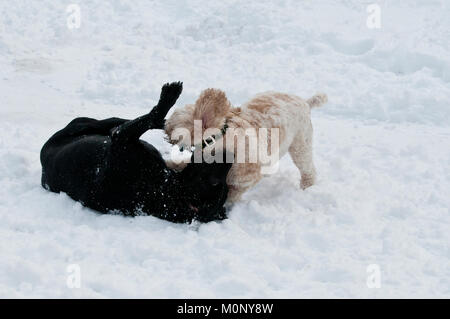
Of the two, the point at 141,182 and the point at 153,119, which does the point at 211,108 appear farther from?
the point at 141,182

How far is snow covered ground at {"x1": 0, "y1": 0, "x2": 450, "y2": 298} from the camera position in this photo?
3.17 meters

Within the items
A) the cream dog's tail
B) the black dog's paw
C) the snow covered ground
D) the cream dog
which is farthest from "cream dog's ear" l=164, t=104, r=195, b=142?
the cream dog's tail

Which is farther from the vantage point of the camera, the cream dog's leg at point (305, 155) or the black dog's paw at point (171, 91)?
the cream dog's leg at point (305, 155)

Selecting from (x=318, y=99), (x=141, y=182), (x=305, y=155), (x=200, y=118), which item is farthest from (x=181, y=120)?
(x=318, y=99)

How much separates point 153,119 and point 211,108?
0.42 m

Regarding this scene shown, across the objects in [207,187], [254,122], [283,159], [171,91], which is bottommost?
[283,159]

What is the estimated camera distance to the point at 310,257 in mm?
3447

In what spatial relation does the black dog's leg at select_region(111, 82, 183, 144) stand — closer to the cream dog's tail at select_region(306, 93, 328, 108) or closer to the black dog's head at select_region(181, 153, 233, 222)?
the black dog's head at select_region(181, 153, 233, 222)

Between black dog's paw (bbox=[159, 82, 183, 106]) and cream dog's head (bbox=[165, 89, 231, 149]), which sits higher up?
black dog's paw (bbox=[159, 82, 183, 106])

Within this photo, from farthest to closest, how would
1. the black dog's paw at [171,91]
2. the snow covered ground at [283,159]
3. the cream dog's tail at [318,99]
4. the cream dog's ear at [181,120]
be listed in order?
the cream dog's tail at [318,99], the cream dog's ear at [181,120], the black dog's paw at [171,91], the snow covered ground at [283,159]

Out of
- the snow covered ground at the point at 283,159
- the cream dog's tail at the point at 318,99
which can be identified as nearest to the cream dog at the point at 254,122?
the cream dog's tail at the point at 318,99

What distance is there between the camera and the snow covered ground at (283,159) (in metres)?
3.17

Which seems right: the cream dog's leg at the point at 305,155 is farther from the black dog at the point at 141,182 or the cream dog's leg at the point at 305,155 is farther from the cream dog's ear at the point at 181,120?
the cream dog's ear at the point at 181,120

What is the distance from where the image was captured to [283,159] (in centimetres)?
542
